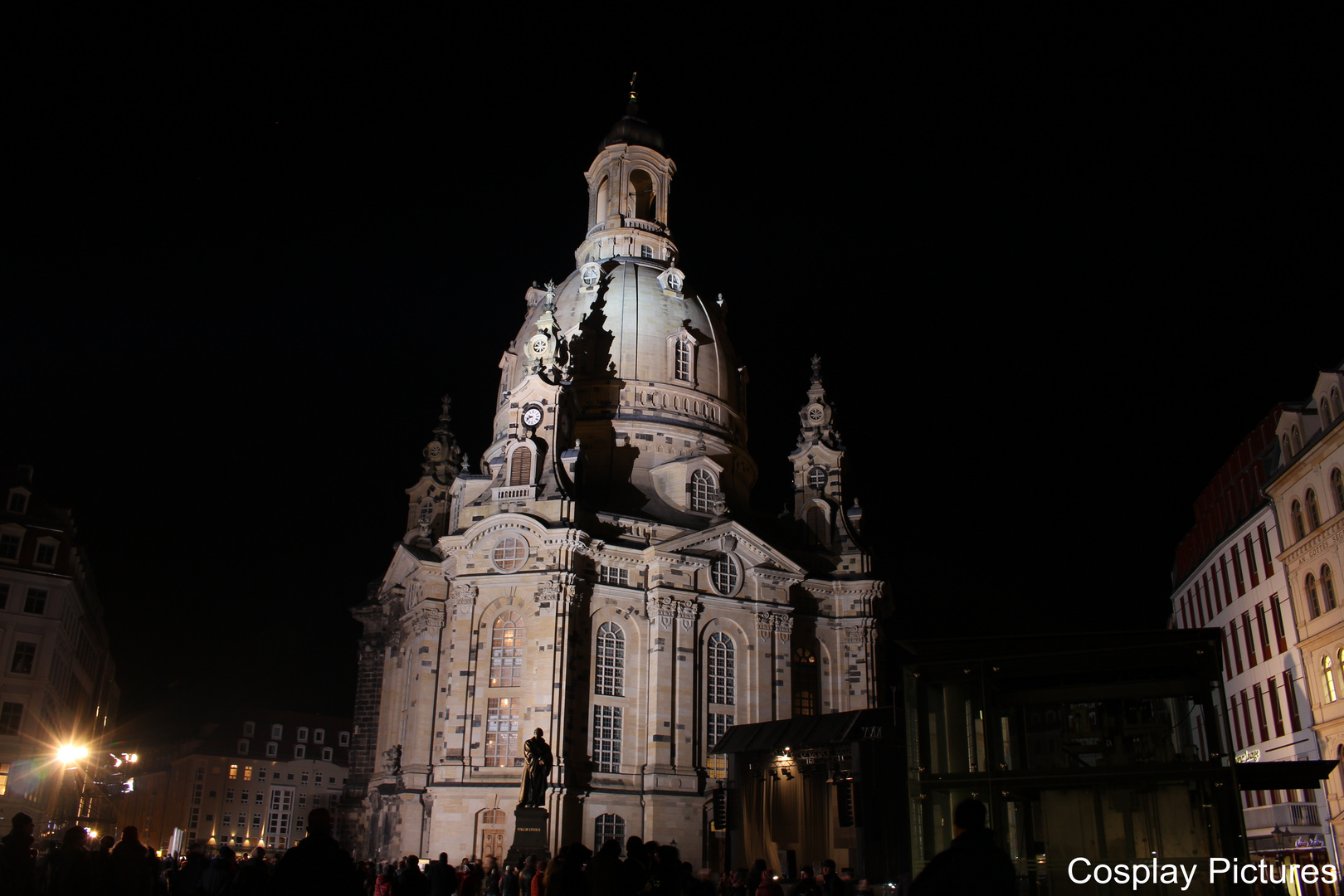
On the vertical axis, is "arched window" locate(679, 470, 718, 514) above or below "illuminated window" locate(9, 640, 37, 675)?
above

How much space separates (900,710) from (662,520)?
18466mm

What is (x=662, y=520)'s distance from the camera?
50875mm

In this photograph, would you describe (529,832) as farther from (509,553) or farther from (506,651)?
(509,553)

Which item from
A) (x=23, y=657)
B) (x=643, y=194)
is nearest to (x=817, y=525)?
(x=643, y=194)

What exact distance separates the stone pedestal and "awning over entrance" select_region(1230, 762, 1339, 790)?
72.6 ft

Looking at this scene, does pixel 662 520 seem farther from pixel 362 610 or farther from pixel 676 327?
pixel 362 610

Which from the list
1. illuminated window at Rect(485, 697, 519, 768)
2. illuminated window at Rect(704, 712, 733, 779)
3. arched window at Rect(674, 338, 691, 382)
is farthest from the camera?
arched window at Rect(674, 338, 691, 382)

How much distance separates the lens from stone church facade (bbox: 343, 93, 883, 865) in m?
44.4

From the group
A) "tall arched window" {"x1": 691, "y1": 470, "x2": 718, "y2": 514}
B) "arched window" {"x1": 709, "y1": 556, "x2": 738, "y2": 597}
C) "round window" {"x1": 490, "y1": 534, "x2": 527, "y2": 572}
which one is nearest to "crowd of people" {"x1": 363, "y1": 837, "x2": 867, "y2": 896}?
"round window" {"x1": 490, "y1": 534, "x2": 527, "y2": 572}

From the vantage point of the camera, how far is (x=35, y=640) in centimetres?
4944

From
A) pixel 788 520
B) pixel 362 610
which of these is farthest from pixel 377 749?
pixel 788 520

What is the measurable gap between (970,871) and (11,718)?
52316 mm

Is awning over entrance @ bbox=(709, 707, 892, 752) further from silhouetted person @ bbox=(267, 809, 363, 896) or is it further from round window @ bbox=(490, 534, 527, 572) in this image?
silhouetted person @ bbox=(267, 809, 363, 896)

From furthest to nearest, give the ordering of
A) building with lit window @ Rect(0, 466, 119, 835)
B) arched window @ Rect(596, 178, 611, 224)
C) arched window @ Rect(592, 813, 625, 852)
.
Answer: arched window @ Rect(596, 178, 611, 224) → building with lit window @ Rect(0, 466, 119, 835) → arched window @ Rect(592, 813, 625, 852)
